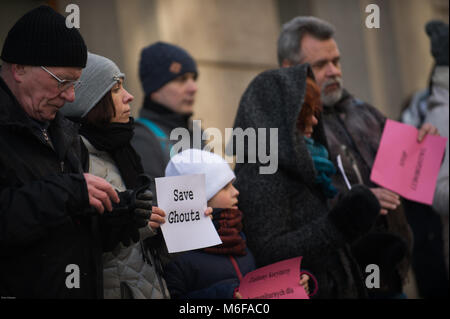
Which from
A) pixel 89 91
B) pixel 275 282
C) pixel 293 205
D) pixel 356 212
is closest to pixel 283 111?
pixel 293 205

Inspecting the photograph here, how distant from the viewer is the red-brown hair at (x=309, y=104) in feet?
10.3

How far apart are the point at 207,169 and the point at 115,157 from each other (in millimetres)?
445

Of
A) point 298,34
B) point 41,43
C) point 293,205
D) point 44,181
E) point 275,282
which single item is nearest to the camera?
point 44,181

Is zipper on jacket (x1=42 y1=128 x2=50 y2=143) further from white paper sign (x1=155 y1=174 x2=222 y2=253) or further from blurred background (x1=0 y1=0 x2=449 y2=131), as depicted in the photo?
blurred background (x1=0 y1=0 x2=449 y2=131)

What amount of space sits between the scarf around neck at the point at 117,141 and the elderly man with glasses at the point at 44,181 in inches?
11.5

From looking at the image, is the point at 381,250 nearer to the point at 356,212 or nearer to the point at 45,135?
the point at 356,212

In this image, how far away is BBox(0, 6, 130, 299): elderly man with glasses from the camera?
1.89 metres

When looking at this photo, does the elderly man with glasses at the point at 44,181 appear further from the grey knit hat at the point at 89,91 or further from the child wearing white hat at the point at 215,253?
the child wearing white hat at the point at 215,253

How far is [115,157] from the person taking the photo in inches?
102

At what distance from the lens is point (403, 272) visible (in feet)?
11.4
